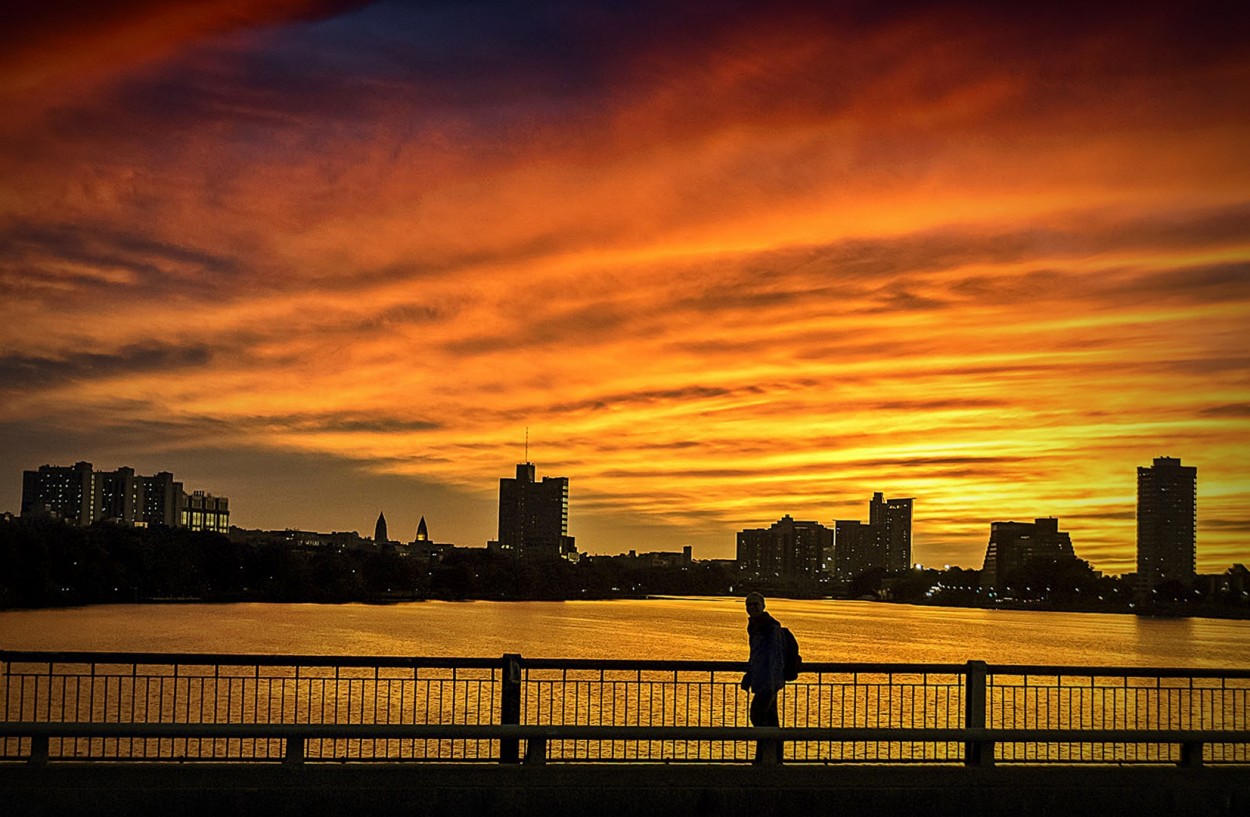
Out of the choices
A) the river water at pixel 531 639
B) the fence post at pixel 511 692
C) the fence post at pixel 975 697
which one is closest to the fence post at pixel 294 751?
the fence post at pixel 511 692

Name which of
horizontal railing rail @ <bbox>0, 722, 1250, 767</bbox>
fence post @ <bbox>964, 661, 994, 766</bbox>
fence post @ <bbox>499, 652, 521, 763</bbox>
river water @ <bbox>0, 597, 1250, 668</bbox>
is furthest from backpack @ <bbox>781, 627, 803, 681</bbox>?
river water @ <bbox>0, 597, 1250, 668</bbox>

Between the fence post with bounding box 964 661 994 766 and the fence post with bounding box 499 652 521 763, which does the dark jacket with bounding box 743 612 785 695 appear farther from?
the fence post with bounding box 499 652 521 763

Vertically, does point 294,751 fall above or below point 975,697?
below

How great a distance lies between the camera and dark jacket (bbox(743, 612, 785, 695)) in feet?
58.0

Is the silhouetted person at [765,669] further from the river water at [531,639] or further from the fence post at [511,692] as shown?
the river water at [531,639]

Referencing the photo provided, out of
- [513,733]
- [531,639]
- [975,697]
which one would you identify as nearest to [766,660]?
[975,697]

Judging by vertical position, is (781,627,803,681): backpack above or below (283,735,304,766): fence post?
above

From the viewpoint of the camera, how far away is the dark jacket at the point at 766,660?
17688mm

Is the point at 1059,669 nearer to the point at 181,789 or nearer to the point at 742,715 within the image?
the point at 181,789

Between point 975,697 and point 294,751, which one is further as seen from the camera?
point 975,697

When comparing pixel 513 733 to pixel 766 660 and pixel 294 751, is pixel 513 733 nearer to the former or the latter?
pixel 294 751

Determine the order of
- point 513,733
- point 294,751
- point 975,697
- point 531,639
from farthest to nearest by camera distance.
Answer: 1. point 531,639
2. point 975,697
3. point 513,733
4. point 294,751

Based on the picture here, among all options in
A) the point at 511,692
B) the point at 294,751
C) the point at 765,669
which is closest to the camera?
the point at 294,751

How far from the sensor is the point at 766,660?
58.1ft
